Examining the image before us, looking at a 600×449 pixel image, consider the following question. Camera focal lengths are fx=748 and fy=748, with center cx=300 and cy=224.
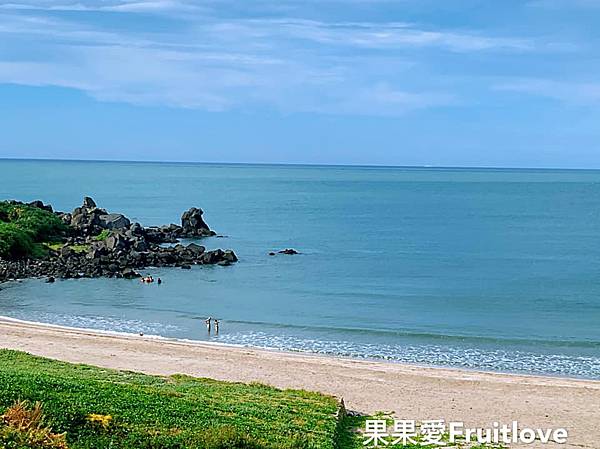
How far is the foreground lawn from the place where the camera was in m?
14.3

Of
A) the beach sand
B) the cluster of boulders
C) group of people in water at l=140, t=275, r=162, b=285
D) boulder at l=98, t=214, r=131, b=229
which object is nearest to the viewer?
the beach sand

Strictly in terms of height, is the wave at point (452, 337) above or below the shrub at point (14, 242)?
below

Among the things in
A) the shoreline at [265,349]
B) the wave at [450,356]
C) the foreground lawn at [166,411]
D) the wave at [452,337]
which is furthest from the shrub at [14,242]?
the foreground lawn at [166,411]

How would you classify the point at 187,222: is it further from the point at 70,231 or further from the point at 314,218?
the point at 314,218

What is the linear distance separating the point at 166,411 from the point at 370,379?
1307 cm

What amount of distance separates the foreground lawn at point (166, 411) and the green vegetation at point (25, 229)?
3928 cm

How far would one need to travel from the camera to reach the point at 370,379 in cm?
2850

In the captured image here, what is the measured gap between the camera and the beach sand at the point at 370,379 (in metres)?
23.2

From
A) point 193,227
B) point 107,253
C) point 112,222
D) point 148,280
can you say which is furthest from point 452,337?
point 193,227

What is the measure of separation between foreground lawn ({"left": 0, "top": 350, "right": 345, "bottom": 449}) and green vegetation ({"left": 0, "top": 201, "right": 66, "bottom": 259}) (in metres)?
39.3

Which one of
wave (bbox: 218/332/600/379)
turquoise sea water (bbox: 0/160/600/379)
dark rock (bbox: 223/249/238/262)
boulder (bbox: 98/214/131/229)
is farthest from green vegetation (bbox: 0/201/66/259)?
wave (bbox: 218/332/600/379)

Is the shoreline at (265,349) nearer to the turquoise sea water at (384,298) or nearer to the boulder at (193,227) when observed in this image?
the turquoise sea water at (384,298)

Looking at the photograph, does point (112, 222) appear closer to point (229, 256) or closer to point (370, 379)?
point (229, 256)

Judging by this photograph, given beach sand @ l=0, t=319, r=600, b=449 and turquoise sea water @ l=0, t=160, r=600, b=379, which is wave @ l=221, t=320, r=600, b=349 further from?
beach sand @ l=0, t=319, r=600, b=449
